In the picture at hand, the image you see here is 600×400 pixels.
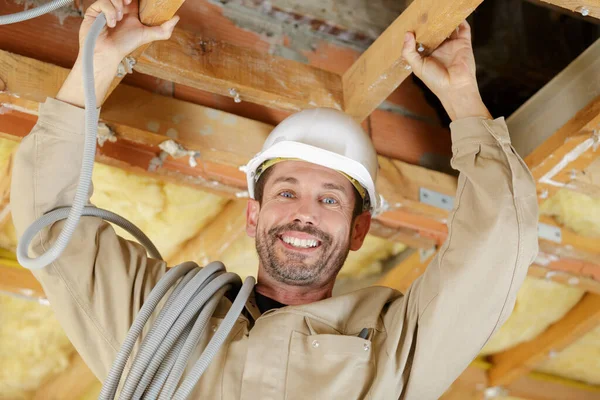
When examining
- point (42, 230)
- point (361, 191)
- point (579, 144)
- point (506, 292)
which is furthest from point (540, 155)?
point (42, 230)

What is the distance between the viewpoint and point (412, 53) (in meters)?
1.94

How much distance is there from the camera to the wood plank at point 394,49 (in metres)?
1.83

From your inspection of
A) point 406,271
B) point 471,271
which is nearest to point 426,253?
point 406,271

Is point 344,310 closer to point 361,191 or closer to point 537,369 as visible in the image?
point 361,191

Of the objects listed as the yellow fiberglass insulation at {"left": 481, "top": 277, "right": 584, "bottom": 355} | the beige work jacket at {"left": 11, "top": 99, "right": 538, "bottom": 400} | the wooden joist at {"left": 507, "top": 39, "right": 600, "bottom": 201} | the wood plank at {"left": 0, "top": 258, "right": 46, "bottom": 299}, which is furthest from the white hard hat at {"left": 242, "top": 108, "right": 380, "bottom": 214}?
the yellow fiberglass insulation at {"left": 481, "top": 277, "right": 584, "bottom": 355}

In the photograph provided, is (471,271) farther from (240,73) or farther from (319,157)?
(240,73)

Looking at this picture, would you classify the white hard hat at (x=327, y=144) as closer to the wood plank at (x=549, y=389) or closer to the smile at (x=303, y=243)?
the smile at (x=303, y=243)

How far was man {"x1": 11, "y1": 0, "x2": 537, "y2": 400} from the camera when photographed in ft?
5.47

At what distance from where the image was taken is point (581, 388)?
3.61 m

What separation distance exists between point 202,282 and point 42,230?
1.32 ft

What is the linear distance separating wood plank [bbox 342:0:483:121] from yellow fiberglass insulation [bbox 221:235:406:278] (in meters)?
0.68

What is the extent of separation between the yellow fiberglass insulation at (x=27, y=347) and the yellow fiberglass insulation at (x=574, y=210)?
5.74 ft

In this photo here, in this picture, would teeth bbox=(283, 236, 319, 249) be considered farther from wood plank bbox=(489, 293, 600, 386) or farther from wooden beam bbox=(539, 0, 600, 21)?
wood plank bbox=(489, 293, 600, 386)

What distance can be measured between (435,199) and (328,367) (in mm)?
932
